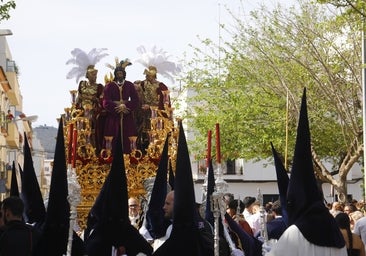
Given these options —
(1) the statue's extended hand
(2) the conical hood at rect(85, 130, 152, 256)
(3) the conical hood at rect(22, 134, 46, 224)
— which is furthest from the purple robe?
(2) the conical hood at rect(85, 130, 152, 256)

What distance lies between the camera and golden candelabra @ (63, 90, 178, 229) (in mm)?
18656

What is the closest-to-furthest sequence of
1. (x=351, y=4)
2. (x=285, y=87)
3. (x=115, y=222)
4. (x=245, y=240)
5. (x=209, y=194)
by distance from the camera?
(x=115, y=222) → (x=209, y=194) → (x=245, y=240) → (x=351, y=4) → (x=285, y=87)

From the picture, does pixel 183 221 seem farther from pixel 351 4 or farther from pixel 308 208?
pixel 351 4

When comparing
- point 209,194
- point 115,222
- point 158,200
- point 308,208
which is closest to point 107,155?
point 158,200

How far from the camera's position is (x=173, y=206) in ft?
35.2

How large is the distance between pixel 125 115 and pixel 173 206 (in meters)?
8.77

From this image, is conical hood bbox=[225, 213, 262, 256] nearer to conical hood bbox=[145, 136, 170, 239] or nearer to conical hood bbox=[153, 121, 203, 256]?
conical hood bbox=[145, 136, 170, 239]

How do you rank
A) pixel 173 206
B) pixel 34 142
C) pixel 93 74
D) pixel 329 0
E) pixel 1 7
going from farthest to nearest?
1. pixel 34 142
2. pixel 93 74
3. pixel 1 7
4. pixel 329 0
5. pixel 173 206

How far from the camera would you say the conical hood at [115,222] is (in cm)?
1095

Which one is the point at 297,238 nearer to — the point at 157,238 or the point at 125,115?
the point at 157,238

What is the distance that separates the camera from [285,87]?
29.9 meters

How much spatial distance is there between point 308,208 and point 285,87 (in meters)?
20.8

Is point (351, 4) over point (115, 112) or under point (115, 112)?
over

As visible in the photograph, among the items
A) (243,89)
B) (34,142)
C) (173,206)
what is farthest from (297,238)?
(34,142)
